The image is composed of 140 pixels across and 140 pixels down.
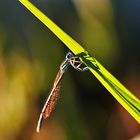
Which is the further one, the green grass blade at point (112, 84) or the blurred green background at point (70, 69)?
the blurred green background at point (70, 69)

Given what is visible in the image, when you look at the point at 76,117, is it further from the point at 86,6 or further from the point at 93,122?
the point at 86,6

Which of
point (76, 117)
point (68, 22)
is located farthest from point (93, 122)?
point (68, 22)

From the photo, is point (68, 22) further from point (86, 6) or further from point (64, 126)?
point (64, 126)

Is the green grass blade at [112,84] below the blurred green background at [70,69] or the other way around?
below

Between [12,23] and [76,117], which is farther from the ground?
[12,23]

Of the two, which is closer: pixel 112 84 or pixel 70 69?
pixel 112 84

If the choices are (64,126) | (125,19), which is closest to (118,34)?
(125,19)
